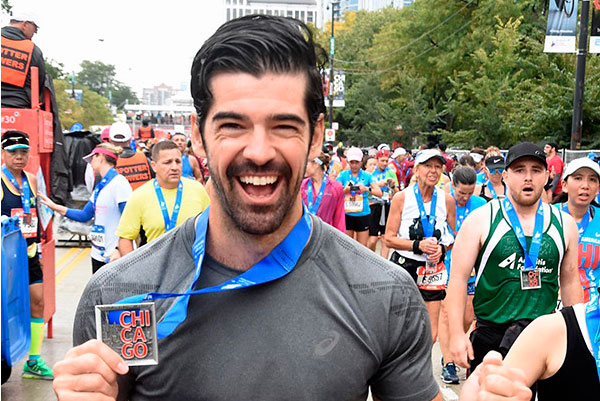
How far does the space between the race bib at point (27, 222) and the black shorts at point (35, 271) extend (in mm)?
218

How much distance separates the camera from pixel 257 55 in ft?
6.26

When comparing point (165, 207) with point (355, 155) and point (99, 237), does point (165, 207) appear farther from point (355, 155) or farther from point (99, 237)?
point (355, 155)

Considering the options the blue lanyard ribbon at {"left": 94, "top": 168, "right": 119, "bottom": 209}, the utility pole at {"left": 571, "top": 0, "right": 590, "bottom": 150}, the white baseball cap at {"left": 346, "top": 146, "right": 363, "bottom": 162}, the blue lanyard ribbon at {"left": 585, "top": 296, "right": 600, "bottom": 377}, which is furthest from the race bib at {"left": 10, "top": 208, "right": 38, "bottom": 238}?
the utility pole at {"left": 571, "top": 0, "right": 590, "bottom": 150}

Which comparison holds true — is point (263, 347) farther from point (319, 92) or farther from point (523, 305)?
point (523, 305)

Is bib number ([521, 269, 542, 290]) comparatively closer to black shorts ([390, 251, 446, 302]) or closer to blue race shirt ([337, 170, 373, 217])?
black shorts ([390, 251, 446, 302])

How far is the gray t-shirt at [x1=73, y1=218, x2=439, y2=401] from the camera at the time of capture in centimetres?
185

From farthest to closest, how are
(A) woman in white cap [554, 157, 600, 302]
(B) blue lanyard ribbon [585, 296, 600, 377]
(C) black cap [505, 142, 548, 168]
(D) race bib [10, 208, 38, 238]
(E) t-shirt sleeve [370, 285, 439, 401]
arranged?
(D) race bib [10, 208, 38, 238] → (A) woman in white cap [554, 157, 600, 302] → (C) black cap [505, 142, 548, 168] → (B) blue lanyard ribbon [585, 296, 600, 377] → (E) t-shirt sleeve [370, 285, 439, 401]

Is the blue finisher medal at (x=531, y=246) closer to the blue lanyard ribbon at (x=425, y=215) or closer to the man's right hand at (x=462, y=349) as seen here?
the man's right hand at (x=462, y=349)

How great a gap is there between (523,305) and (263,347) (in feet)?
11.0

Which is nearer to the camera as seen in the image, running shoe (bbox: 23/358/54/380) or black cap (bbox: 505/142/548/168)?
black cap (bbox: 505/142/548/168)

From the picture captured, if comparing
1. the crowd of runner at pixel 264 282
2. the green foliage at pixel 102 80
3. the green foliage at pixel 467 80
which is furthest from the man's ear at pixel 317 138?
the green foliage at pixel 102 80

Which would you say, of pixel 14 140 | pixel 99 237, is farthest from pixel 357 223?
pixel 14 140

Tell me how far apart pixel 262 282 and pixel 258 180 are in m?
0.27

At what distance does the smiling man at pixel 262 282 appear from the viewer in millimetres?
1856
